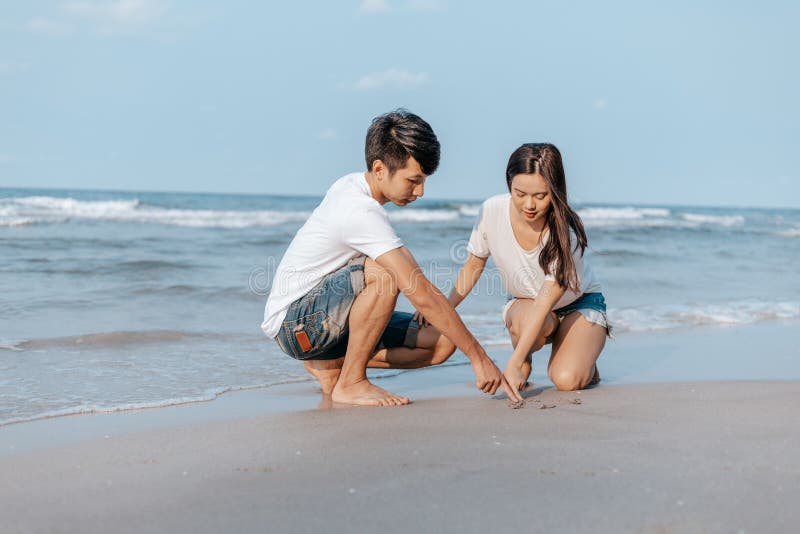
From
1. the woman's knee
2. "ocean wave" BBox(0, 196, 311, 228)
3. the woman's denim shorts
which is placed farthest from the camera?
"ocean wave" BBox(0, 196, 311, 228)

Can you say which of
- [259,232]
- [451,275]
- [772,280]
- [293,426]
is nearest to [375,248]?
[293,426]

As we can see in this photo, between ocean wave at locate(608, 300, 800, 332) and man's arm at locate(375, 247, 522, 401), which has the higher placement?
man's arm at locate(375, 247, 522, 401)

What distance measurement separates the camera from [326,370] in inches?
157

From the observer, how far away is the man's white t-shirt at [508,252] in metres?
4.07

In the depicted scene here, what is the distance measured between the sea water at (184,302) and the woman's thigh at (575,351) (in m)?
1.06

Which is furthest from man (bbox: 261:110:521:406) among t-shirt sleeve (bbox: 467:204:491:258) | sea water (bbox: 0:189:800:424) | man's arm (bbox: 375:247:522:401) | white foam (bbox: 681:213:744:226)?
white foam (bbox: 681:213:744:226)

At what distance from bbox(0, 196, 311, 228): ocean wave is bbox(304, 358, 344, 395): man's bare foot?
1330cm

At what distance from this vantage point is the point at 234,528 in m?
2.06

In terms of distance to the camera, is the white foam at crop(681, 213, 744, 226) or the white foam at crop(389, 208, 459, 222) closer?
the white foam at crop(389, 208, 459, 222)

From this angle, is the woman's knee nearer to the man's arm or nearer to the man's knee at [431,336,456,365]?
the man's knee at [431,336,456,365]

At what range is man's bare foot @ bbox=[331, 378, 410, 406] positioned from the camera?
3619 millimetres

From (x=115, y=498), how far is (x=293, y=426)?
0.96 metres

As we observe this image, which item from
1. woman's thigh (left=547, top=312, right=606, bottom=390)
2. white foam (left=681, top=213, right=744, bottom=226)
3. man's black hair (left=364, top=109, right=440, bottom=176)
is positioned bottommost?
white foam (left=681, top=213, right=744, bottom=226)

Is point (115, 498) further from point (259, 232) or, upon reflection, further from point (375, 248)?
point (259, 232)
